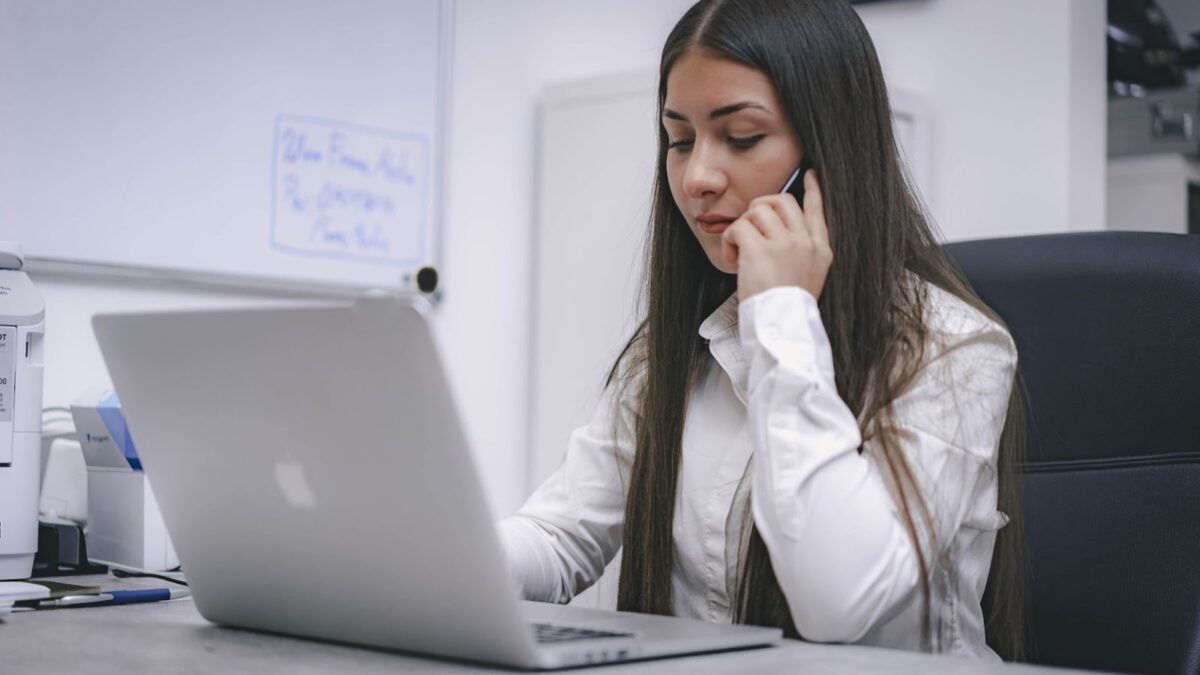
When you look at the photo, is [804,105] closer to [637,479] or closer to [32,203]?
[637,479]

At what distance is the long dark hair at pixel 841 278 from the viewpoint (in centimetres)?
117

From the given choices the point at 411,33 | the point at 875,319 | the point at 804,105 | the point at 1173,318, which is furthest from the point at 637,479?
the point at 411,33

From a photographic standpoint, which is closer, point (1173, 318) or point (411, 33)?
point (1173, 318)

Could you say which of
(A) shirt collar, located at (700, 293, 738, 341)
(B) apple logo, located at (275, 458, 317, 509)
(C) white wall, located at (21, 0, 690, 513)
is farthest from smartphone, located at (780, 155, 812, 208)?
(C) white wall, located at (21, 0, 690, 513)

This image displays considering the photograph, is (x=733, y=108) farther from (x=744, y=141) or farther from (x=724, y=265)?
(x=724, y=265)

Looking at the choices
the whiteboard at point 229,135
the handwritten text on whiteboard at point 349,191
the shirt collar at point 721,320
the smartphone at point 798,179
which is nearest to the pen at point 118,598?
the shirt collar at point 721,320

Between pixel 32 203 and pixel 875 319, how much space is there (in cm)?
137

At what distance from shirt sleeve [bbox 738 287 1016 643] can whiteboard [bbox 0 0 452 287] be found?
1337 mm

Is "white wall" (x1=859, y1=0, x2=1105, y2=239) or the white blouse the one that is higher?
"white wall" (x1=859, y1=0, x2=1105, y2=239)

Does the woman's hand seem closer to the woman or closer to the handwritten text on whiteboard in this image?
the woman

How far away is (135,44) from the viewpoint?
7.00 ft

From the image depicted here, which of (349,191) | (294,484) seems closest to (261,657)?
(294,484)

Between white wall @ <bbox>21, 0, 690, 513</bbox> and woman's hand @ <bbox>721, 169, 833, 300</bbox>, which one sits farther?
white wall @ <bbox>21, 0, 690, 513</bbox>

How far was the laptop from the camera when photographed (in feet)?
2.47
